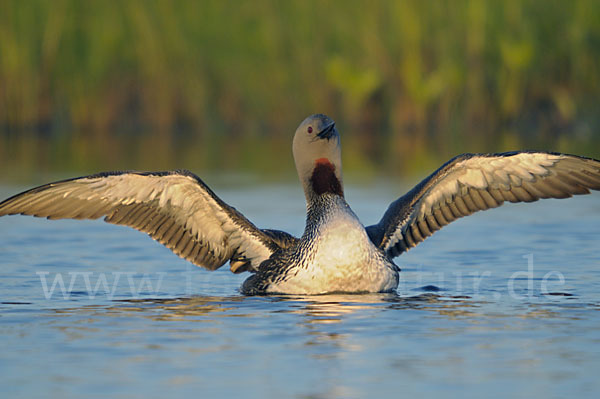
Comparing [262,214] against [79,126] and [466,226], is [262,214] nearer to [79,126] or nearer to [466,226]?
[466,226]

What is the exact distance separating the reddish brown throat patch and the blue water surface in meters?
0.84

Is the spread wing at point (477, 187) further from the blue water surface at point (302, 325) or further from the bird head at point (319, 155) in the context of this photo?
the bird head at point (319, 155)

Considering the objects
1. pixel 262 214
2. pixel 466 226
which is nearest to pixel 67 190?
pixel 262 214

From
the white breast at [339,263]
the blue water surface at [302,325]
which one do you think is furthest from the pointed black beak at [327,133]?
the blue water surface at [302,325]

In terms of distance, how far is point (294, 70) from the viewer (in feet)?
62.1

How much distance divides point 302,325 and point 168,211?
2.12 metres

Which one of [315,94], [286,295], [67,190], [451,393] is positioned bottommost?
[451,393]

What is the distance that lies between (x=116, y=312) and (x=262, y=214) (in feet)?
14.8

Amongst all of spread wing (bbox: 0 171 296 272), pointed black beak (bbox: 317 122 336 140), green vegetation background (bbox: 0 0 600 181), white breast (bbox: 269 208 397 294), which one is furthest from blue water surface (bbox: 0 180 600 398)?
green vegetation background (bbox: 0 0 600 181)

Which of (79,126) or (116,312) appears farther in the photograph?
(79,126)

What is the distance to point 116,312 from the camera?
22.3 ft

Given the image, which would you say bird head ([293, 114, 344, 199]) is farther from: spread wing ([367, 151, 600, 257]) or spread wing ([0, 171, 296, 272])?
spread wing ([367, 151, 600, 257])

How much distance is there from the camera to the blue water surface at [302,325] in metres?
4.93

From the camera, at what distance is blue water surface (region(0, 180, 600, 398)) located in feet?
16.2
